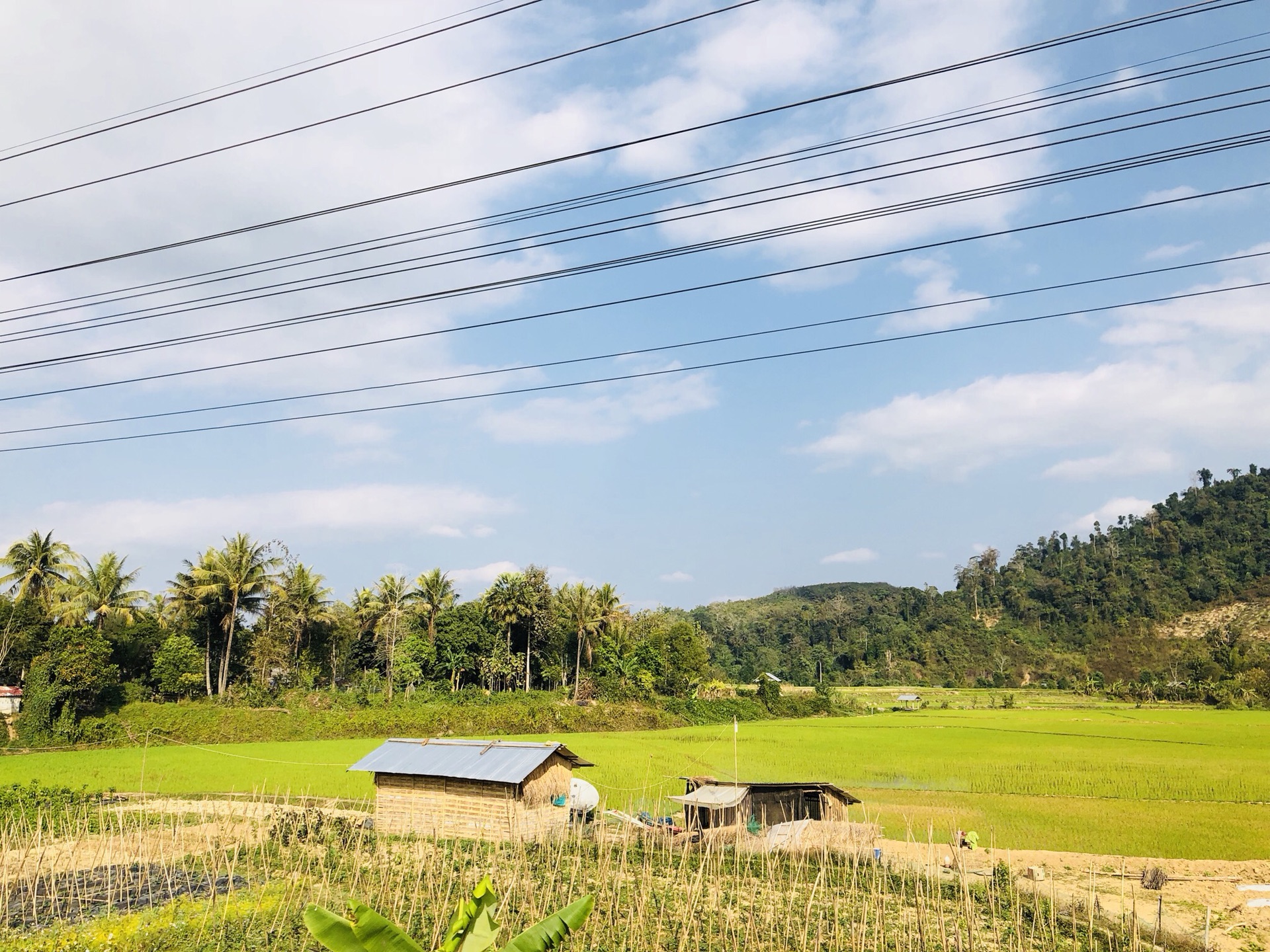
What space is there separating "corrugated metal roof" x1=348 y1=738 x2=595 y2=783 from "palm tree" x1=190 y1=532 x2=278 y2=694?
74.0 ft

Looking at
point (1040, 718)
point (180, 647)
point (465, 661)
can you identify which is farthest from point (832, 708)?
point (180, 647)

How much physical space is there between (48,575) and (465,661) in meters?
17.8

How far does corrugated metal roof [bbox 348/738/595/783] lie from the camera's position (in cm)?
1627

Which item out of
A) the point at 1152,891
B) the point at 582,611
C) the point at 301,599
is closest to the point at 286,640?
the point at 301,599

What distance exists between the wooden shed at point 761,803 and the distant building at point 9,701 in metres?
25.2

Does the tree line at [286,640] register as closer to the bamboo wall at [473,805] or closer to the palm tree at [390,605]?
the palm tree at [390,605]

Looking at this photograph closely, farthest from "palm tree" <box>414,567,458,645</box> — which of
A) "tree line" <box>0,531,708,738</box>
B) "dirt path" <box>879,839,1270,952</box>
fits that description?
"dirt path" <box>879,839,1270,952</box>

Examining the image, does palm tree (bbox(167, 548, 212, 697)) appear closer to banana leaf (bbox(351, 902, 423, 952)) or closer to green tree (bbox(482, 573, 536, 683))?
green tree (bbox(482, 573, 536, 683))

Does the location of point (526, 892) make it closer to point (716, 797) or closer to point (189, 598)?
point (716, 797)

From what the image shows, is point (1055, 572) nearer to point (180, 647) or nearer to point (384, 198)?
point (180, 647)

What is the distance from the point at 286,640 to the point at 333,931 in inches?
1532

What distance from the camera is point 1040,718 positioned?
4597cm

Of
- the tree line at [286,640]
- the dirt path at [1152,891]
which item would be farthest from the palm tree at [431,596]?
the dirt path at [1152,891]

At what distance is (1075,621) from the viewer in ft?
286
